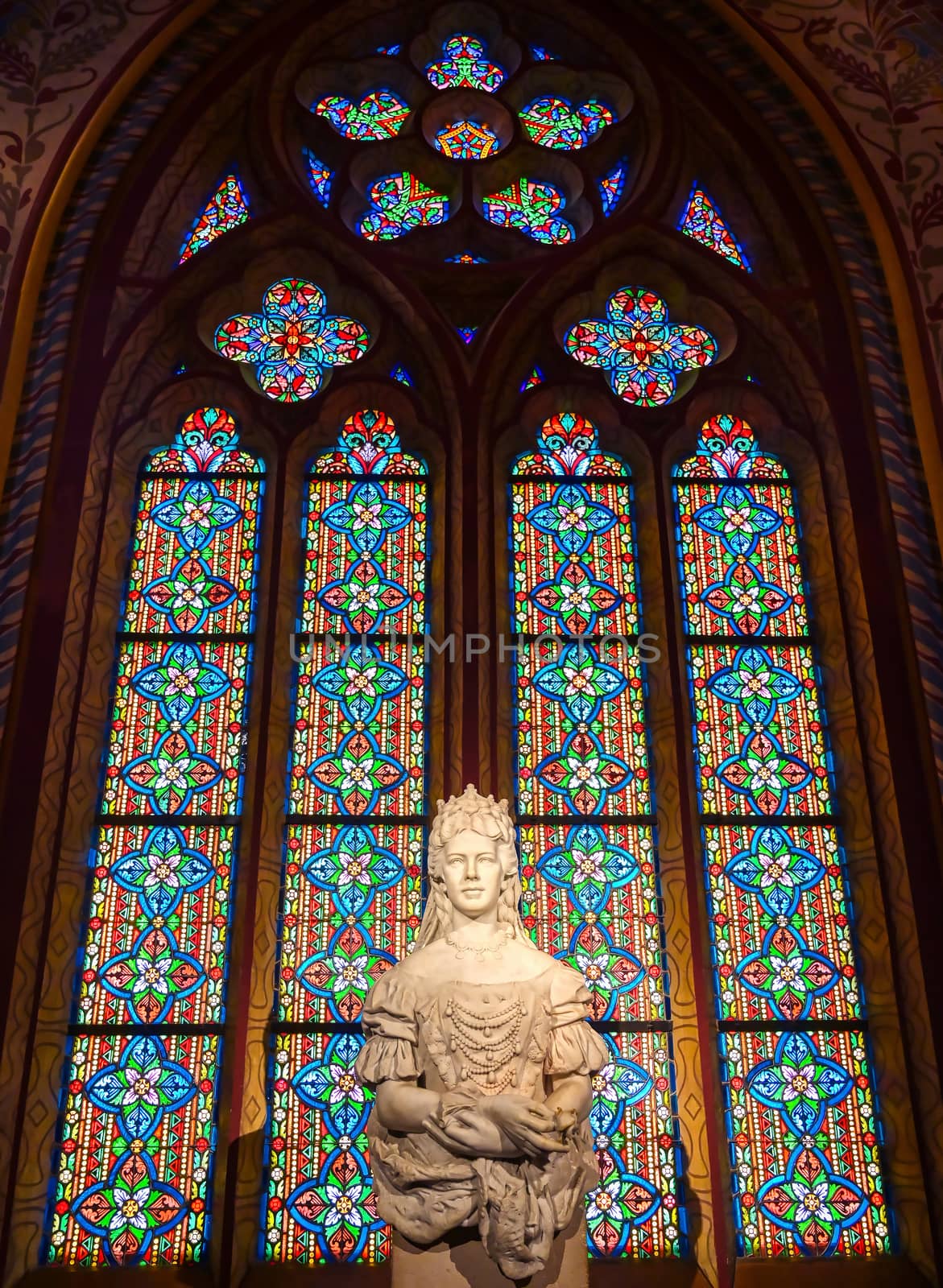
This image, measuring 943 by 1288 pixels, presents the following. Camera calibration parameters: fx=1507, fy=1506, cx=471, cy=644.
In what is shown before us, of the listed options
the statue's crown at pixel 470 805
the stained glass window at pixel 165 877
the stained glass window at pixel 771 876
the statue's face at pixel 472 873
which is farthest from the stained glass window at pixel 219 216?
the statue's face at pixel 472 873

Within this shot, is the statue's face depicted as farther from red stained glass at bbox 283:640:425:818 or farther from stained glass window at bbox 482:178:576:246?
stained glass window at bbox 482:178:576:246

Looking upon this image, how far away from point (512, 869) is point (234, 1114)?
4.65 ft

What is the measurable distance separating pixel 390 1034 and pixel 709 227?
445cm

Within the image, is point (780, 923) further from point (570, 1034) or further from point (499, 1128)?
point (499, 1128)

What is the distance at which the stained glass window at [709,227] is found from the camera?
22.7 ft

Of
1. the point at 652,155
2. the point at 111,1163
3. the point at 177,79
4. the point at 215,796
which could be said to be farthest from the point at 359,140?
the point at 111,1163

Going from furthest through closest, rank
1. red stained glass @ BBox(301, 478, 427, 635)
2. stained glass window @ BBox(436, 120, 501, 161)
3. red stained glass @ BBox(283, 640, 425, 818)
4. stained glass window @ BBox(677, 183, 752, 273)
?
stained glass window @ BBox(436, 120, 501, 161)
stained glass window @ BBox(677, 183, 752, 273)
red stained glass @ BBox(301, 478, 427, 635)
red stained glass @ BBox(283, 640, 425, 818)

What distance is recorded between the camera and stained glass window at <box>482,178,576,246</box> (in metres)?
7.07

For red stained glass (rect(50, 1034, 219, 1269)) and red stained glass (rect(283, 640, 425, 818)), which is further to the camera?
red stained glass (rect(283, 640, 425, 818))

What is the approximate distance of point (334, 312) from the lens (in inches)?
270

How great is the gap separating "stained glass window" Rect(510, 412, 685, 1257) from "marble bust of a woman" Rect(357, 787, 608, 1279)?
811 millimetres

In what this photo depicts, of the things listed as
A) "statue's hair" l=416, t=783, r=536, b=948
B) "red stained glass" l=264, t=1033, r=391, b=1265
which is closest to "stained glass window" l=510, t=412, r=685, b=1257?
"red stained glass" l=264, t=1033, r=391, b=1265

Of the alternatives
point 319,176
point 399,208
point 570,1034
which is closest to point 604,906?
point 570,1034

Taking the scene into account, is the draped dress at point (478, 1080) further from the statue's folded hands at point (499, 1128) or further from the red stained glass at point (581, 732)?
the red stained glass at point (581, 732)
